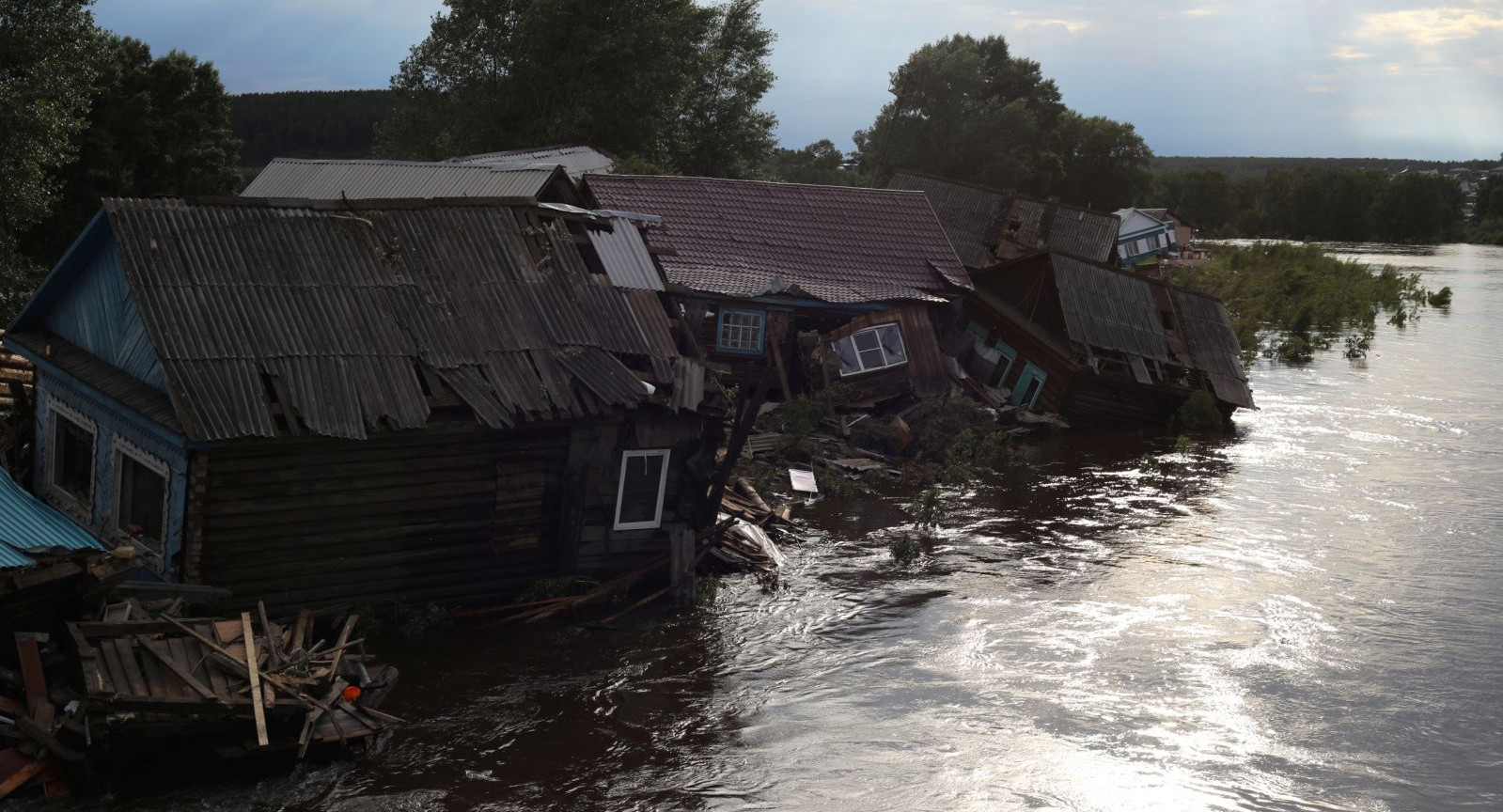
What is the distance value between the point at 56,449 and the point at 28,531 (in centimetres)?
406

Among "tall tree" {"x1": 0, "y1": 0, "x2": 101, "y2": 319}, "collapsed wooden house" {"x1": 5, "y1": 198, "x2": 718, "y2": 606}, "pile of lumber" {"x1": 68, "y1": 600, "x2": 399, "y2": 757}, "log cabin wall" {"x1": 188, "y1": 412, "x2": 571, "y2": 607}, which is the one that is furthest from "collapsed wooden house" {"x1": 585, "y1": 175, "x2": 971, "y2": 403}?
"pile of lumber" {"x1": 68, "y1": 600, "x2": 399, "y2": 757}

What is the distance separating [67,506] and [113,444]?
1675 millimetres

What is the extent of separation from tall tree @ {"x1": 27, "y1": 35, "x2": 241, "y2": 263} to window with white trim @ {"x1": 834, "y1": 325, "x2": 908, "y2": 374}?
2241 cm

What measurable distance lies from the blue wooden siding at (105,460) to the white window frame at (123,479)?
11 mm

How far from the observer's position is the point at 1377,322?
5341cm

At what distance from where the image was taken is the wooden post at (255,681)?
10.6m

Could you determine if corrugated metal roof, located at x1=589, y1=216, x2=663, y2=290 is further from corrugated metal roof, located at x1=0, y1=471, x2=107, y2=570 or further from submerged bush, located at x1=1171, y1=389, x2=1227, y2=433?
submerged bush, located at x1=1171, y1=389, x2=1227, y2=433

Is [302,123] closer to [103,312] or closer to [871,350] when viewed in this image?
[871,350]

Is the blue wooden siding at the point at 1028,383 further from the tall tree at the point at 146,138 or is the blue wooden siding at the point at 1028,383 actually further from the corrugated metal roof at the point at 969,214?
the tall tree at the point at 146,138

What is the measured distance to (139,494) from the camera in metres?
14.1

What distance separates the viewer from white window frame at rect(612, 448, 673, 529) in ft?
52.2

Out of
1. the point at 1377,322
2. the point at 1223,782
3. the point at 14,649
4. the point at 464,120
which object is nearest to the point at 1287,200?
the point at 1377,322

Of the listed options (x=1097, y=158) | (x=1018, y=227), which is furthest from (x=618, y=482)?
(x=1097, y=158)

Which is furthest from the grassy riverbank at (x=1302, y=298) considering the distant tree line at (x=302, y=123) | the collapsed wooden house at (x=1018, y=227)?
the distant tree line at (x=302, y=123)
